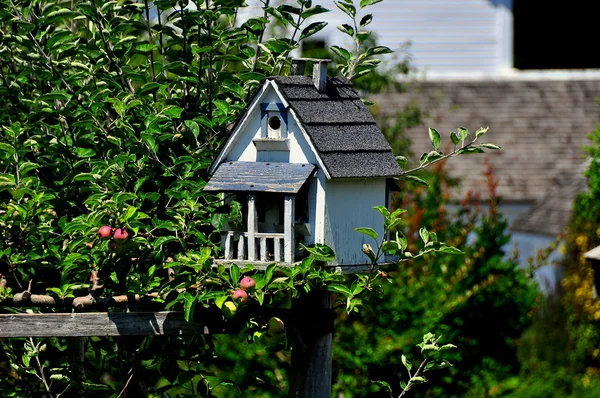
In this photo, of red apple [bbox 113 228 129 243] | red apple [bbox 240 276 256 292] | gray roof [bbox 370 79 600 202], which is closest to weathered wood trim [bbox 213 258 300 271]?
red apple [bbox 240 276 256 292]

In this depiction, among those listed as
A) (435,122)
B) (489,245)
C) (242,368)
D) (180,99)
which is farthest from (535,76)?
(180,99)

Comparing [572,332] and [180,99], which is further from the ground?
[180,99]

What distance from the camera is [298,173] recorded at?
357cm

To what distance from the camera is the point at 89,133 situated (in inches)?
163

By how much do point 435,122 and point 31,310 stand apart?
42.2 feet

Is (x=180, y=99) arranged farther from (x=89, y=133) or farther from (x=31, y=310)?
(x=31, y=310)

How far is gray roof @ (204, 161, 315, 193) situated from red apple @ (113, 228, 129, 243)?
325 mm

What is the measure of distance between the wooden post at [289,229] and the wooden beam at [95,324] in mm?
445

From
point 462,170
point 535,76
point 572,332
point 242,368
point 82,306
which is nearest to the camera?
point 82,306

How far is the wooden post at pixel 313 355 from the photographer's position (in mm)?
3910

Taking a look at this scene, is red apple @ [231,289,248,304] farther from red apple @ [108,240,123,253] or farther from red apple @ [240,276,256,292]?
red apple @ [108,240,123,253]

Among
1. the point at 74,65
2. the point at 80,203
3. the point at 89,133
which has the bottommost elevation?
the point at 80,203

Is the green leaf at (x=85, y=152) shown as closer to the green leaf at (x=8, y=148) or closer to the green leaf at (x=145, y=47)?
the green leaf at (x=8, y=148)

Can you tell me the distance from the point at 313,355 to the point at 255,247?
0.61m
